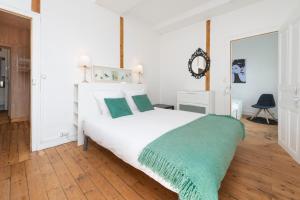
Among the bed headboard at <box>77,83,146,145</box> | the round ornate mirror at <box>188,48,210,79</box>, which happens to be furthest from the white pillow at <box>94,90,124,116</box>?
the round ornate mirror at <box>188,48,210,79</box>

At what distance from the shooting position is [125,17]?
3.63 metres

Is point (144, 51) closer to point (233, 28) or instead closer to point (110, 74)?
point (110, 74)

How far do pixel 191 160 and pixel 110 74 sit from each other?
8.89 feet

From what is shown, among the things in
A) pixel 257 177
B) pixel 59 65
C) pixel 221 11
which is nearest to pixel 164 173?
pixel 257 177

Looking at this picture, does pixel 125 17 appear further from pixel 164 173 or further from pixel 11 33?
pixel 164 173

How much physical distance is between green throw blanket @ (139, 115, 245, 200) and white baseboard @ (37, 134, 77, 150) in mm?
2031

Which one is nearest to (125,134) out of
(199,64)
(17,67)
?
(199,64)

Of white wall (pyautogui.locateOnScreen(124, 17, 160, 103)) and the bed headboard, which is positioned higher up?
white wall (pyautogui.locateOnScreen(124, 17, 160, 103))

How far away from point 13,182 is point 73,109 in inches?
55.6

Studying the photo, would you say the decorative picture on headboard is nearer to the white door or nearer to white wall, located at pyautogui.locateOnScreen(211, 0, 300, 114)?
white wall, located at pyautogui.locateOnScreen(211, 0, 300, 114)

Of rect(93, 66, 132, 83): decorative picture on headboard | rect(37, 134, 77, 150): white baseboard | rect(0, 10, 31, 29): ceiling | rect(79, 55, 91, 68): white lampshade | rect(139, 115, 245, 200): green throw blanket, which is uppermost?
rect(0, 10, 31, 29): ceiling

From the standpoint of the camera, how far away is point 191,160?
1.06 meters

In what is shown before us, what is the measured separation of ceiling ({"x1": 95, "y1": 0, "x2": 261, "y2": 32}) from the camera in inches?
119

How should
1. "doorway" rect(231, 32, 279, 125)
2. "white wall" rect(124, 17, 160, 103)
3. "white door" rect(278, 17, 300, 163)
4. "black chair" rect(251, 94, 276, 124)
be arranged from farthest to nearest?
"doorway" rect(231, 32, 279, 125), "black chair" rect(251, 94, 276, 124), "white wall" rect(124, 17, 160, 103), "white door" rect(278, 17, 300, 163)
